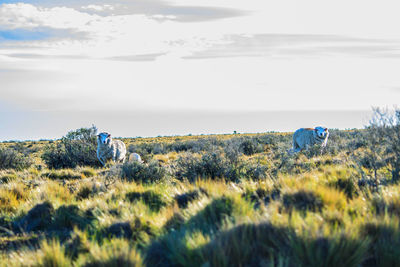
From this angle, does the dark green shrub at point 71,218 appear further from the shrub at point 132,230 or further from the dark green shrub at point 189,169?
the dark green shrub at point 189,169

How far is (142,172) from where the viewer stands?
9.79 metres

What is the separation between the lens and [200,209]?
4.55 meters

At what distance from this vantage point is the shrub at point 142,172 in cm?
959

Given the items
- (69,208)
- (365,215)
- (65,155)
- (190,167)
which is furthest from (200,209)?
(65,155)

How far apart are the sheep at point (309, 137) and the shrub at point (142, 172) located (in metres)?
8.47

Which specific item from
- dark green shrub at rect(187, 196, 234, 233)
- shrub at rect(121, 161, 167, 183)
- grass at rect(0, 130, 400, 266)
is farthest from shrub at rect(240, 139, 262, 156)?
dark green shrub at rect(187, 196, 234, 233)

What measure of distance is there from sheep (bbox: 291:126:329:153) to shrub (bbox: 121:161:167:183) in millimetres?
8473

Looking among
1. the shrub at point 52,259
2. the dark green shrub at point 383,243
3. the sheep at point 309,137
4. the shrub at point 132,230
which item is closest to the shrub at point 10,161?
the shrub at point 132,230

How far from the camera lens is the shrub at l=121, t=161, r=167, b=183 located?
959cm

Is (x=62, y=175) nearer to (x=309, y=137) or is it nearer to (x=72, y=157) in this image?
(x=72, y=157)

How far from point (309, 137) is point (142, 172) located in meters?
9.78

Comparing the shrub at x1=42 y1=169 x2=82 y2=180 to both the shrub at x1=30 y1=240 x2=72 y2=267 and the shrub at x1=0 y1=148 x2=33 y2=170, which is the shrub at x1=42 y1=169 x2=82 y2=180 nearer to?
the shrub at x1=0 y1=148 x2=33 y2=170

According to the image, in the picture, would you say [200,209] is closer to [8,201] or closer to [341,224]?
[341,224]

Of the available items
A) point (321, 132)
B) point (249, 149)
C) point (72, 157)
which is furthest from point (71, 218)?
point (249, 149)
